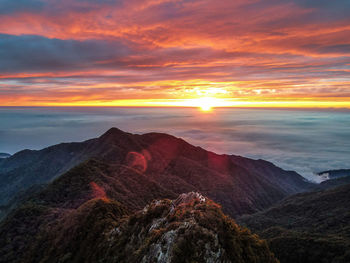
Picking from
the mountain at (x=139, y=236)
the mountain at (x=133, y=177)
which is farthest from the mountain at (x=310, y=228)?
the mountain at (x=139, y=236)

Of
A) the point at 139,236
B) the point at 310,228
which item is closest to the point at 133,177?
the point at 139,236

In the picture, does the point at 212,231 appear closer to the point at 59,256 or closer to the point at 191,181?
the point at 59,256

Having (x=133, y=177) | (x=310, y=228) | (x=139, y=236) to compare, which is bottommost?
(x=310, y=228)

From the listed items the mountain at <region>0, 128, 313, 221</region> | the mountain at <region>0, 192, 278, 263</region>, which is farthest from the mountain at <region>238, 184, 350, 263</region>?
the mountain at <region>0, 192, 278, 263</region>

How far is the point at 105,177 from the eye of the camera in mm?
89812

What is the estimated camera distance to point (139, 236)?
29078 mm

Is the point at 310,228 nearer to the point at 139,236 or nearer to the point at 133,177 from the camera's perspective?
the point at 133,177

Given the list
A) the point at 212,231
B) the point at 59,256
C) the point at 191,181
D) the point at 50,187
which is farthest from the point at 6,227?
the point at 191,181

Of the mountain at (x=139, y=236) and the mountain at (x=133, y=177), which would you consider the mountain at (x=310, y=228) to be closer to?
the mountain at (x=133, y=177)

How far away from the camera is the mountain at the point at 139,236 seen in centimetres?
2052

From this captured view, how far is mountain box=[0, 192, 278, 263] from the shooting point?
20.5 meters

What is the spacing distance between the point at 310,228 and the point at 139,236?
93.6 metres

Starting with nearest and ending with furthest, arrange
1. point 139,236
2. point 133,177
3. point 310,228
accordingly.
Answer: point 139,236, point 310,228, point 133,177

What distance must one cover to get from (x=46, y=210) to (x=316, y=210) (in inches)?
4954
